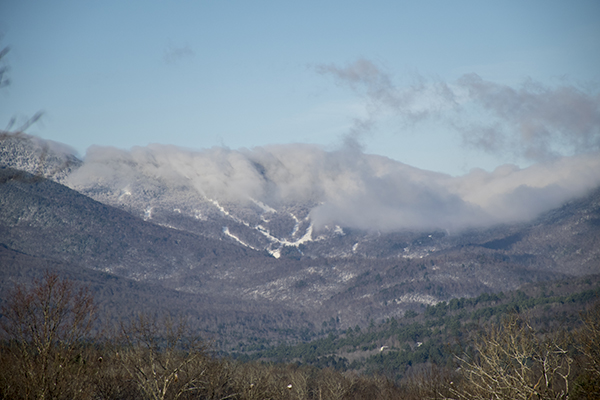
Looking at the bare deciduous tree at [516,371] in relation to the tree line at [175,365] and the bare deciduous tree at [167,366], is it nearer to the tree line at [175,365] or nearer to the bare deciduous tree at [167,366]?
the tree line at [175,365]

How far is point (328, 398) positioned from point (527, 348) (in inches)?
3006

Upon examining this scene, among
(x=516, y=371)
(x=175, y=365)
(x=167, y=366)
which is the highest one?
(x=516, y=371)

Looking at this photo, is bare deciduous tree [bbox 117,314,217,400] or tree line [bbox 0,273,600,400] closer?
tree line [bbox 0,273,600,400]

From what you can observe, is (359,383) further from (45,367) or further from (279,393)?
(45,367)

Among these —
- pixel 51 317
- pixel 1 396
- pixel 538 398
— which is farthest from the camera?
pixel 1 396

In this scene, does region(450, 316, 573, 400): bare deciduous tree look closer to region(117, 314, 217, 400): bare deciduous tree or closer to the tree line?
the tree line

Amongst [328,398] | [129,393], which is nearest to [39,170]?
[129,393]

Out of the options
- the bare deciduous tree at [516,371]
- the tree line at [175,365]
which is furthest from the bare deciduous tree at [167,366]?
the bare deciduous tree at [516,371]

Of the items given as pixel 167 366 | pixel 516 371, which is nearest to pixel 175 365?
pixel 167 366

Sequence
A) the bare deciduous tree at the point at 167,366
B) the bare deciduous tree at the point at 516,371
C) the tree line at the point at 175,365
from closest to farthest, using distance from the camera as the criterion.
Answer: the bare deciduous tree at the point at 516,371
the tree line at the point at 175,365
the bare deciduous tree at the point at 167,366

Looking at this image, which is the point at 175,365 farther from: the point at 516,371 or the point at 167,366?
the point at 516,371

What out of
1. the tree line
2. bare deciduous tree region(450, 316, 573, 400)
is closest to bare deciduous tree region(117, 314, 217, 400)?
the tree line

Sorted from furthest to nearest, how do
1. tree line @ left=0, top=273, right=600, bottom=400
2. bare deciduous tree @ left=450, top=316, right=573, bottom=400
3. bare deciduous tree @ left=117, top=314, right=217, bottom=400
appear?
bare deciduous tree @ left=117, top=314, right=217, bottom=400 < tree line @ left=0, top=273, right=600, bottom=400 < bare deciduous tree @ left=450, top=316, right=573, bottom=400

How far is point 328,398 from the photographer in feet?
364
